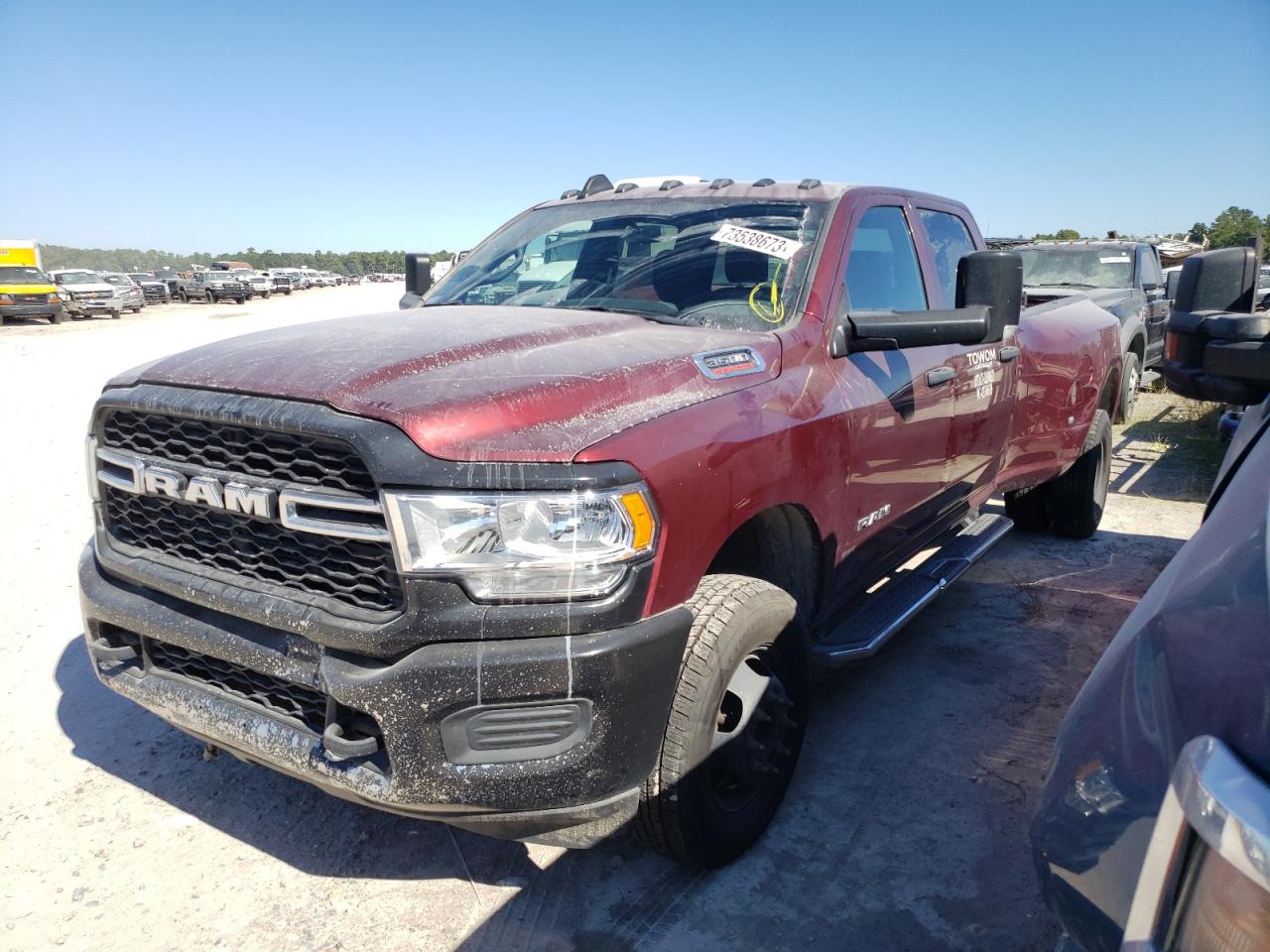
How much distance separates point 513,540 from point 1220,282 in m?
2.10

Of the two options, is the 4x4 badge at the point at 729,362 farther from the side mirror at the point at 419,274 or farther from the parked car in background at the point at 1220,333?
the side mirror at the point at 419,274

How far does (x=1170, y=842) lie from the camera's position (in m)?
1.10

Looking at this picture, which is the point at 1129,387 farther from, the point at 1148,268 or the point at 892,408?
the point at 892,408

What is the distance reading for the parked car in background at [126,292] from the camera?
33.5 metres

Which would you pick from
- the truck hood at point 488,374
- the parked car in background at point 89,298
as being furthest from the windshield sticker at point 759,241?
the parked car in background at point 89,298

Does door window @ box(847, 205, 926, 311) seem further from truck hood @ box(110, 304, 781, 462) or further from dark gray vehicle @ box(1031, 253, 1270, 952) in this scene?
dark gray vehicle @ box(1031, 253, 1270, 952)

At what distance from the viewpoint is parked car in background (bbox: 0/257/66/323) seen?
2588cm

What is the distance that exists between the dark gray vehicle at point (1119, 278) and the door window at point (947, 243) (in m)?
5.71

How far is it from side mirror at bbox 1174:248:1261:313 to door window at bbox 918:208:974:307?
1340 millimetres

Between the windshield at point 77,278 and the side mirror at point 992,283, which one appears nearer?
the side mirror at point 992,283

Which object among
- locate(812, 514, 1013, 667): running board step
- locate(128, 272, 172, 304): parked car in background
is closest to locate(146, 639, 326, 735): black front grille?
locate(812, 514, 1013, 667): running board step

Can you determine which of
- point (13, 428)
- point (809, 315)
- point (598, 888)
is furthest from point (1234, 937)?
point (13, 428)

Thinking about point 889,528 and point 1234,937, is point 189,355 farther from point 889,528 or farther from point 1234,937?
point 1234,937

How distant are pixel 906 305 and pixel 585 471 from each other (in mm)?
2193
